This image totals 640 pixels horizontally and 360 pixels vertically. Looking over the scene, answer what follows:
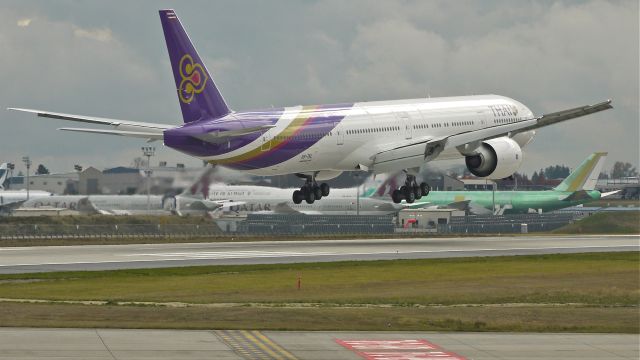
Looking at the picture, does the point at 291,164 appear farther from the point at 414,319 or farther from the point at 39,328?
the point at 39,328

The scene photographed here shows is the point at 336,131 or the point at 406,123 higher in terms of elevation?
the point at 406,123

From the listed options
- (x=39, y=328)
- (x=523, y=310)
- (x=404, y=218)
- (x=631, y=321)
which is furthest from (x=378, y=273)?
(x=404, y=218)

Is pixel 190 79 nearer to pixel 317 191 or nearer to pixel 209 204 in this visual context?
pixel 317 191

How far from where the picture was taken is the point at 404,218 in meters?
126

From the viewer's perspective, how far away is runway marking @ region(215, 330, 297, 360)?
2949 centimetres

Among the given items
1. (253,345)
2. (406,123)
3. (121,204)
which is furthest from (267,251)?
(121,204)

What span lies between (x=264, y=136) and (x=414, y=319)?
30451 millimetres

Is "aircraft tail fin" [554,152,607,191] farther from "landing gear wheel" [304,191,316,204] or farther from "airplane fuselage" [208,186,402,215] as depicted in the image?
"landing gear wheel" [304,191,316,204]

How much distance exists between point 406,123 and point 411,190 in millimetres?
4808

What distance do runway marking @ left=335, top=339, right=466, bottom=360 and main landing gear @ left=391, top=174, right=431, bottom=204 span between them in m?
45.1

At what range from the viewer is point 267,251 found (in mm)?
75250

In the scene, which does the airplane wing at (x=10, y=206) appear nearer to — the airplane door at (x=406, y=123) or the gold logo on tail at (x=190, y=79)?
the airplane door at (x=406, y=123)

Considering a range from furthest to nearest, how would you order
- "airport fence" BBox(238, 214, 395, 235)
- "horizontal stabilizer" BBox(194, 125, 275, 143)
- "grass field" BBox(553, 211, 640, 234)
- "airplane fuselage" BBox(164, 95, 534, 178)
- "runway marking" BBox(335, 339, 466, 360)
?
"grass field" BBox(553, 211, 640, 234) → "airport fence" BBox(238, 214, 395, 235) → "airplane fuselage" BBox(164, 95, 534, 178) → "horizontal stabilizer" BBox(194, 125, 275, 143) → "runway marking" BBox(335, 339, 466, 360)

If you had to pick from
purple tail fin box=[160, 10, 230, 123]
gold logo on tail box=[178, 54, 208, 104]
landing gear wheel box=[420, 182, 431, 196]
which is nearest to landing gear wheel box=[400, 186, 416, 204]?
landing gear wheel box=[420, 182, 431, 196]
